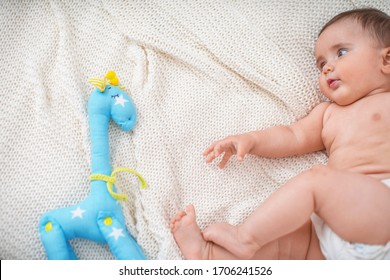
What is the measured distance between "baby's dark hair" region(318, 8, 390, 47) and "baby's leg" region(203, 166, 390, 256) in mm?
409

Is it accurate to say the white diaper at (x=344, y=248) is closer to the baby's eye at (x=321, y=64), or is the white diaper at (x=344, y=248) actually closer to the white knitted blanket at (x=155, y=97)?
the white knitted blanket at (x=155, y=97)

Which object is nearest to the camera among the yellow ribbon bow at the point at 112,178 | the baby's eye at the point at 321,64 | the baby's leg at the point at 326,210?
the baby's leg at the point at 326,210

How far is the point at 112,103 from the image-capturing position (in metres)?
1.20

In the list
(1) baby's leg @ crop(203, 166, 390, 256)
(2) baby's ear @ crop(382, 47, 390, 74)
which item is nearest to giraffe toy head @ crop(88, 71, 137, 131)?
(1) baby's leg @ crop(203, 166, 390, 256)

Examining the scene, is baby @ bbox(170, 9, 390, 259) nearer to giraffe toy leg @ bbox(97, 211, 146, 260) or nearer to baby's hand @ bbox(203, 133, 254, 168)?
baby's hand @ bbox(203, 133, 254, 168)

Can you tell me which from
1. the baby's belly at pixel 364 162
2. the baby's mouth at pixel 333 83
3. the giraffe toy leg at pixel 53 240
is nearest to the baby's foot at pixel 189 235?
the giraffe toy leg at pixel 53 240

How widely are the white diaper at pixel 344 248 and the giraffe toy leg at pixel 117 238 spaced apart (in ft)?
1.51

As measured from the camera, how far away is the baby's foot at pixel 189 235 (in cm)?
108

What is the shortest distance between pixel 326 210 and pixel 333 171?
96 mm

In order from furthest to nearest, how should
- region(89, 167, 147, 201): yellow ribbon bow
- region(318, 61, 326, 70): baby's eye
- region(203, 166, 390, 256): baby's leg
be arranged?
region(318, 61, 326, 70): baby's eye, region(89, 167, 147, 201): yellow ribbon bow, region(203, 166, 390, 256): baby's leg

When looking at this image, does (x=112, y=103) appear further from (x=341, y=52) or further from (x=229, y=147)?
(x=341, y=52)

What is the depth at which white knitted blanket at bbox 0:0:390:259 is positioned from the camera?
1168mm
